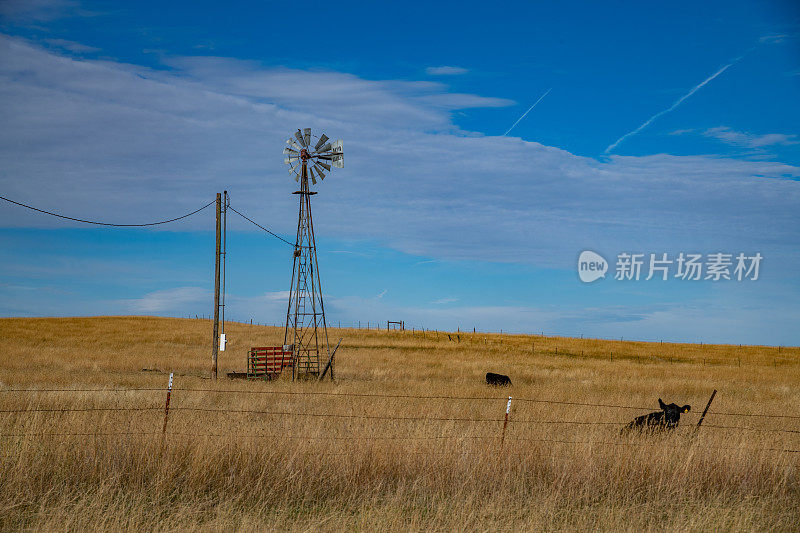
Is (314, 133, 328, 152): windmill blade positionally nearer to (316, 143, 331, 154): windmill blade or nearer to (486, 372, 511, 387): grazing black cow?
(316, 143, 331, 154): windmill blade

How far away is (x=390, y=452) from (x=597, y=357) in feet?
150

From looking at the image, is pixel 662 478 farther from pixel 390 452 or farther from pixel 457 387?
pixel 457 387

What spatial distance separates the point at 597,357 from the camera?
52.0 metres

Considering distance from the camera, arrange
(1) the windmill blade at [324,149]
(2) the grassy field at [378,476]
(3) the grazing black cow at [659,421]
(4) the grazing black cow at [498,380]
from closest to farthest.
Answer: (2) the grassy field at [378,476] < (3) the grazing black cow at [659,421] < (1) the windmill blade at [324,149] < (4) the grazing black cow at [498,380]

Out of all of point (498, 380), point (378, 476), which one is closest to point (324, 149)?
point (498, 380)

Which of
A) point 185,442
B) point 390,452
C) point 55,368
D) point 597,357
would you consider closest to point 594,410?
point 390,452

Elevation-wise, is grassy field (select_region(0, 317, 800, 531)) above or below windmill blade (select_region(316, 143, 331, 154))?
below

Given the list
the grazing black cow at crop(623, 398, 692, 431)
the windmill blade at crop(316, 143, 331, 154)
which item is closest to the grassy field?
the grazing black cow at crop(623, 398, 692, 431)

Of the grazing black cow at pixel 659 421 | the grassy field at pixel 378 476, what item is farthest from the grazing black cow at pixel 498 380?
the grazing black cow at pixel 659 421

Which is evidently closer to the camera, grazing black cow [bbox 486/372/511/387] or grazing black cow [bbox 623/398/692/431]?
grazing black cow [bbox 623/398/692/431]

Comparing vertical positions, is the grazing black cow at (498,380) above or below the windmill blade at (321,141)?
below

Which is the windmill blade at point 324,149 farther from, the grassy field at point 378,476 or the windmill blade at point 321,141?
the grassy field at point 378,476

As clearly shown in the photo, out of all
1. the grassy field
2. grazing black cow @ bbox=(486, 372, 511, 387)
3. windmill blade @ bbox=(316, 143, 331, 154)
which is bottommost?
grazing black cow @ bbox=(486, 372, 511, 387)

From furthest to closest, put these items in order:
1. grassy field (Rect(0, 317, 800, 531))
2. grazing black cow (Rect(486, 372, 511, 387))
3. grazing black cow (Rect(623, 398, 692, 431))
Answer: grazing black cow (Rect(486, 372, 511, 387)), grazing black cow (Rect(623, 398, 692, 431)), grassy field (Rect(0, 317, 800, 531))
